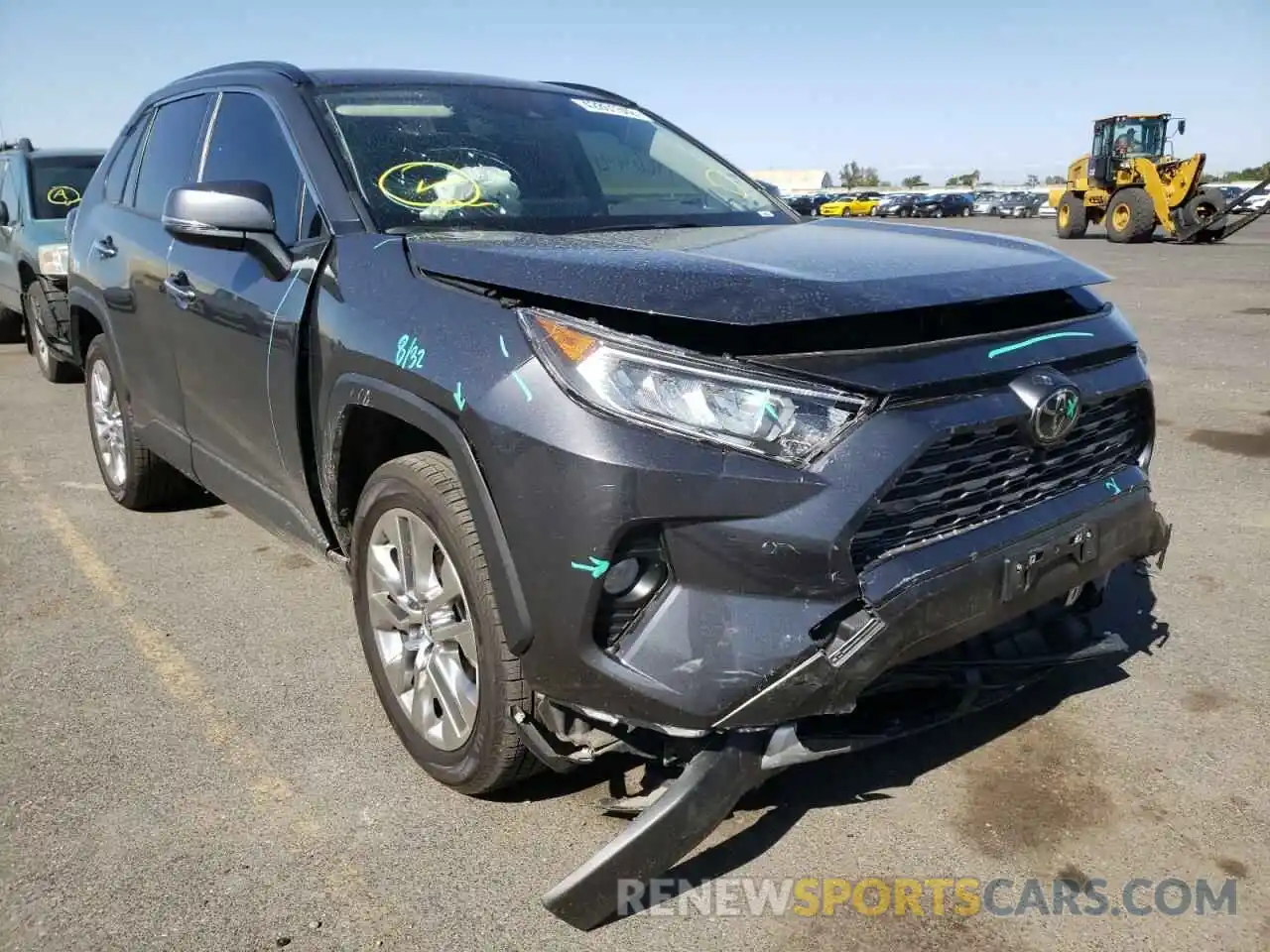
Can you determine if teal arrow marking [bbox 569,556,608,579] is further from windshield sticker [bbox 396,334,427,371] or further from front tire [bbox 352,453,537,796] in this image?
windshield sticker [bbox 396,334,427,371]

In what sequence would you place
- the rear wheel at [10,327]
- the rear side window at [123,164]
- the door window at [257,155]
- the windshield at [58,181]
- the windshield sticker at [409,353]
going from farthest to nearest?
the rear wheel at [10,327] → the windshield at [58,181] → the rear side window at [123,164] → the door window at [257,155] → the windshield sticker at [409,353]

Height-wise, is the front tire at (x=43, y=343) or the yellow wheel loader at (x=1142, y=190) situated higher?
the yellow wheel loader at (x=1142, y=190)

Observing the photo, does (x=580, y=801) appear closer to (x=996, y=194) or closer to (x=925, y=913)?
(x=925, y=913)

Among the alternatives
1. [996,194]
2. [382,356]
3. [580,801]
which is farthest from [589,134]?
[996,194]

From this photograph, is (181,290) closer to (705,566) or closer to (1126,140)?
(705,566)

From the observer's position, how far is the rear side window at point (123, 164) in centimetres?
471

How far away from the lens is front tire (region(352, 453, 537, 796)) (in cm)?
236

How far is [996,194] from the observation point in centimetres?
5594

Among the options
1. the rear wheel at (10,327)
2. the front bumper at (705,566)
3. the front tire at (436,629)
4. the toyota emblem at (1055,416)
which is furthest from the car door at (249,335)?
the rear wheel at (10,327)

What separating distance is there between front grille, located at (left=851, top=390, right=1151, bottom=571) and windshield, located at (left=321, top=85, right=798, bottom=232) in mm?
1401

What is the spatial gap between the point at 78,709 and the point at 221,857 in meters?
1.04

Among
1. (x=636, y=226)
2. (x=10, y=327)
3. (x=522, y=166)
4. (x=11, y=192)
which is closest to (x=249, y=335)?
(x=522, y=166)

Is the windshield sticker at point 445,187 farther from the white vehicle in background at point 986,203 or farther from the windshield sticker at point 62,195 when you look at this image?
the white vehicle in background at point 986,203

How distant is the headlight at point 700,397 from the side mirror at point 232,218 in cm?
136
